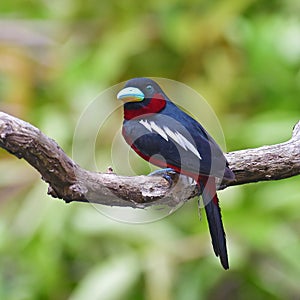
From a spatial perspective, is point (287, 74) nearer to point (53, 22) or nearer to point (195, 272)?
point (195, 272)

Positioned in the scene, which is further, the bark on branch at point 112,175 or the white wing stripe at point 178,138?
the white wing stripe at point 178,138

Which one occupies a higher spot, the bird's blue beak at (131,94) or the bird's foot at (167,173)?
the bird's blue beak at (131,94)

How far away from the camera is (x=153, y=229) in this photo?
249 centimetres

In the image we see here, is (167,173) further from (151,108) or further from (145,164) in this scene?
(145,164)

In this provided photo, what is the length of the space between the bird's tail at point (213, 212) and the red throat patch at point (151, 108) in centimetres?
14

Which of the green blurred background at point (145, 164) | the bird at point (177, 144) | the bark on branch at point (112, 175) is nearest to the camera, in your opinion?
the bark on branch at point (112, 175)

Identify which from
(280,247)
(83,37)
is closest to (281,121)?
(280,247)

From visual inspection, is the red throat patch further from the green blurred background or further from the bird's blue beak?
the green blurred background

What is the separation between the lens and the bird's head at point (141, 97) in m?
1.19

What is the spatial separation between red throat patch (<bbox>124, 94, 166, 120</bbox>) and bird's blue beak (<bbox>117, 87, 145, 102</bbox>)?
0.06 ft

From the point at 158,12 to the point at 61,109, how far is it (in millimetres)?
547

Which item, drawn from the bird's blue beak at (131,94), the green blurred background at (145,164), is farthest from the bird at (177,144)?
the green blurred background at (145,164)

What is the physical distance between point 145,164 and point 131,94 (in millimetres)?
1322

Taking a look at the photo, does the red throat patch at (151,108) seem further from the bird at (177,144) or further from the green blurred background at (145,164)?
the green blurred background at (145,164)
